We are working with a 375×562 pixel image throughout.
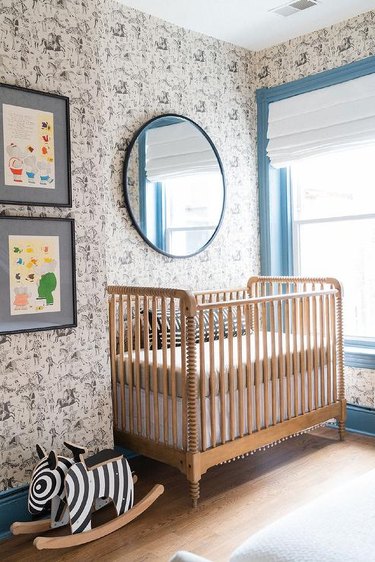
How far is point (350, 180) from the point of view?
11.8 feet

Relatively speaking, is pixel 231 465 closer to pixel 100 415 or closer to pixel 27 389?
pixel 100 415

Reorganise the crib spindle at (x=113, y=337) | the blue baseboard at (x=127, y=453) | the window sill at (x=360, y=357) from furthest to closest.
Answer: the window sill at (x=360, y=357) < the blue baseboard at (x=127, y=453) < the crib spindle at (x=113, y=337)

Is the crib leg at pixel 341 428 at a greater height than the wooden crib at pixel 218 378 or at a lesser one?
lesser

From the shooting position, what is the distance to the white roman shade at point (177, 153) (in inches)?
130

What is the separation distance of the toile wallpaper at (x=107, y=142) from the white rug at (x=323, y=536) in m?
1.51

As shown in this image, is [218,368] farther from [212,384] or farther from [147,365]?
[147,365]

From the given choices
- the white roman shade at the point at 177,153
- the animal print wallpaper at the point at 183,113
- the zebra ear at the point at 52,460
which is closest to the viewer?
the zebra ear at the point at 52,460

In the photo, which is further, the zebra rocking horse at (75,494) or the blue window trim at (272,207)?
the blue window trim at (272,207)

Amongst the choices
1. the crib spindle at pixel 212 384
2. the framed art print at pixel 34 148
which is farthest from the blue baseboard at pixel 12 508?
the framed art print at pixel 34 148

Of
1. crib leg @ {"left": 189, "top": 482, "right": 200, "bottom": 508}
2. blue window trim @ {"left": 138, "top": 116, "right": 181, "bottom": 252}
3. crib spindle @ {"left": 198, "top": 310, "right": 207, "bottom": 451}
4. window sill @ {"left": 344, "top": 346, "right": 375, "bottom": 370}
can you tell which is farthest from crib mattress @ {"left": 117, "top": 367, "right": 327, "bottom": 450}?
blue window trim @ {"left": 138, "top": 116, "right": 181, "bottom": 252}

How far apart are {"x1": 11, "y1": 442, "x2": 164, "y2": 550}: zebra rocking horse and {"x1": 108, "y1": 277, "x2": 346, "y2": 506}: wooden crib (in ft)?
1.08

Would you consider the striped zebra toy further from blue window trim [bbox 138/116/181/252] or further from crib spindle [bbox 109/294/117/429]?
blue window trim [bbox 138/116/181/252]

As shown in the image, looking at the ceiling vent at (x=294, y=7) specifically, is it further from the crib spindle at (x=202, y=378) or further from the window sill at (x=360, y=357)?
the window sill at (x=360, y=357)

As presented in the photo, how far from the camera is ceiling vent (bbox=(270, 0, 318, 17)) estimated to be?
3123 mm
